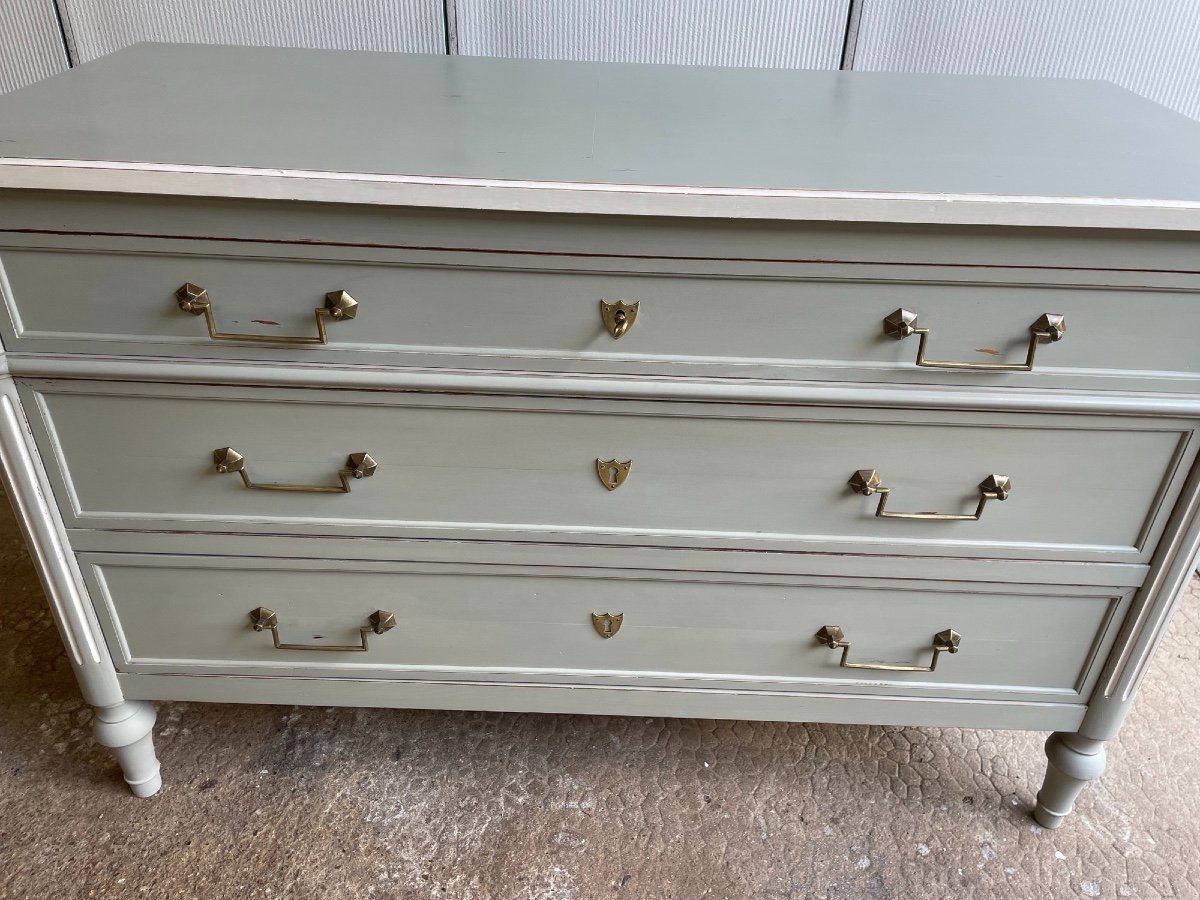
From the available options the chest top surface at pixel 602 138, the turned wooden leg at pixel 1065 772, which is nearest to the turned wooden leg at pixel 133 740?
the chest top surface at pixel 602 138

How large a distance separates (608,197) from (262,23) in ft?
2.85

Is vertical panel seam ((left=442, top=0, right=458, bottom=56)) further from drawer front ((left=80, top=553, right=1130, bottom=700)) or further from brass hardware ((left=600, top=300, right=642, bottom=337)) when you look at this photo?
drawer front ((left=80, top=553, right=1130, bottom=700))

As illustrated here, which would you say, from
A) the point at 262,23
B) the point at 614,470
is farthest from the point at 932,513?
the point at 262,23

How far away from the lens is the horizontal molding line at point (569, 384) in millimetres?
841

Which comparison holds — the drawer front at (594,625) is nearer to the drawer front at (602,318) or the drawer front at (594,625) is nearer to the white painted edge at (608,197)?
the drawer front at (602,318)

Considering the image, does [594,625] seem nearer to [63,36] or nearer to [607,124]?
[607,124]

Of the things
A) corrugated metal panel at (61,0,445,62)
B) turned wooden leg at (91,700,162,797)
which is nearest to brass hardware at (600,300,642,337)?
corrugated metal panel at (61,0,445,62)

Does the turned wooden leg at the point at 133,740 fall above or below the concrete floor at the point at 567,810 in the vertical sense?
above

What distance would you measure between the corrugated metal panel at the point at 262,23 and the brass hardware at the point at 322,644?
2.83 ft

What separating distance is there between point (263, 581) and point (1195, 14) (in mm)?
1534

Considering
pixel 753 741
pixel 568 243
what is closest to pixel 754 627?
pixel 753 741

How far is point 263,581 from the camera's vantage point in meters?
1.00

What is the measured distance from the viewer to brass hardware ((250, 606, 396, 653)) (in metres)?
1.02

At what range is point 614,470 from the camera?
0.91m
